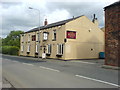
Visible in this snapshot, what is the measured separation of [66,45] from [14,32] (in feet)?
219

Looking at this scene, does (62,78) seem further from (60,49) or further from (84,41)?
(84,41)

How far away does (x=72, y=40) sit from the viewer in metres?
25.8

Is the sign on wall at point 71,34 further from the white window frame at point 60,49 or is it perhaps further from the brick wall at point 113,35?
the brick wall at point 113,35

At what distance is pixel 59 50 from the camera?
2614 centimetres

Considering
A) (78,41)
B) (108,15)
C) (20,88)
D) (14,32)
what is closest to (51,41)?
(78,41)

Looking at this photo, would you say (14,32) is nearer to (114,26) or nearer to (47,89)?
(114,26)

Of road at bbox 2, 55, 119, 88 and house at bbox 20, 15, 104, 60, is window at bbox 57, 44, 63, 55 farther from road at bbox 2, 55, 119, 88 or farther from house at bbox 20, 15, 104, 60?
road at bbox 2, 55, 119, 88

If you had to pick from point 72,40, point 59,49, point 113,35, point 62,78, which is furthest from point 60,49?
point 62,78

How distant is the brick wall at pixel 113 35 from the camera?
13915 millimetres

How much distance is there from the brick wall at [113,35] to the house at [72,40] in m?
10.5

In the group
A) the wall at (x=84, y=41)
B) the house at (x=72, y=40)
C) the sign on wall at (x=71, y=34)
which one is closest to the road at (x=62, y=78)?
the house at (x=72, y=40)

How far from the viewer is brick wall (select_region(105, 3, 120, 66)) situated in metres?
13.9

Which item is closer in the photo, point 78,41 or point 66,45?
point 66,45

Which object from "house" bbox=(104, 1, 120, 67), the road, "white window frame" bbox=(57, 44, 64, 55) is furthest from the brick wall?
"white window frame" bbox=(57, 44, 64, 55)
